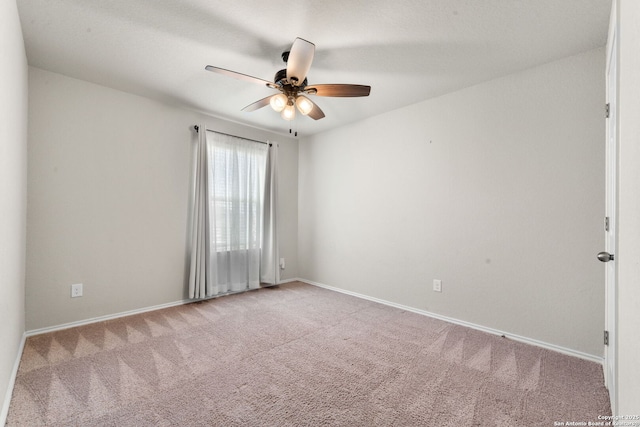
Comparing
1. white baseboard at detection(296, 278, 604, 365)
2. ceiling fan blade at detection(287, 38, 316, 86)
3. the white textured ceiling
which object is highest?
the white textured ceiling

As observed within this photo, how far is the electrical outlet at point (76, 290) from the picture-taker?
9.04ft

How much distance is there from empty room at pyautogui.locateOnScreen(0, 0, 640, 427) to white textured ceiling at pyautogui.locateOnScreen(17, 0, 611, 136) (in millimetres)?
20

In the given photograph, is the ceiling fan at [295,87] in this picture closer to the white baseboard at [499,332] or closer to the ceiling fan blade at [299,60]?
the ceiling fan blade at [299,60]

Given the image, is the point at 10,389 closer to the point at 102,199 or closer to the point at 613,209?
the point at 102,199

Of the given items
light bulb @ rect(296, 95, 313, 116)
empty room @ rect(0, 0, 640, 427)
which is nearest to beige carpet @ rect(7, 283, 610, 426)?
empty room @ rect(0, 0, 640, 427)

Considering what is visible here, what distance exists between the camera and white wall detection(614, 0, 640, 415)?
93 centimetres

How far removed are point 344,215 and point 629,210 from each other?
10.3 ft

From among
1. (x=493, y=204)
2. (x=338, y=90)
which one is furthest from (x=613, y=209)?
(x=338, y=90)

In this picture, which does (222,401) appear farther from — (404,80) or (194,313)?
(404,80)

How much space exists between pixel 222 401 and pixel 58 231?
2337 mm

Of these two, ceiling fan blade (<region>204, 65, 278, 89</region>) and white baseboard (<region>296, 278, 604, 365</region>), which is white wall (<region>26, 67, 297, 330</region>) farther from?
white baseboard (<region>296, 278, 604, 365</region>)

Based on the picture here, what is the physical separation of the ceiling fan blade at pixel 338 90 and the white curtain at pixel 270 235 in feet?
7.00

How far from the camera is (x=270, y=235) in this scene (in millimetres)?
4277

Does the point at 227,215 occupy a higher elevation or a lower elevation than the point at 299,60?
lower
